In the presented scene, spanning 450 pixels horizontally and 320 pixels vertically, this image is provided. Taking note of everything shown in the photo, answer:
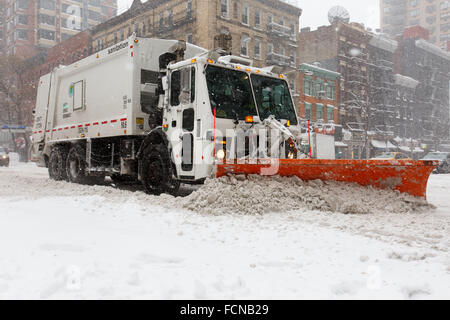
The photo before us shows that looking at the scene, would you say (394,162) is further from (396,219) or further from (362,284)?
(362,284)

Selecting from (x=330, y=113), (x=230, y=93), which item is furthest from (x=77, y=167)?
(x=330, y=113)

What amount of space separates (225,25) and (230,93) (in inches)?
1180

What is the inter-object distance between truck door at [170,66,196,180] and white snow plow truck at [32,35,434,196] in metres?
0.02

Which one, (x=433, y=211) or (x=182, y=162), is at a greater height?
(x=182, y=162)

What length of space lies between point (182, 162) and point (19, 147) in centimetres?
3878

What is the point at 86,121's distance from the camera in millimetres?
11445

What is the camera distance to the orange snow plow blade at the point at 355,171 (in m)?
6.77

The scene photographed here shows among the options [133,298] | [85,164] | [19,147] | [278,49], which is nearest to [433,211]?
[133,298]

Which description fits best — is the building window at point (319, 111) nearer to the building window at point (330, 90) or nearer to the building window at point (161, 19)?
the building window at point (330, 90)

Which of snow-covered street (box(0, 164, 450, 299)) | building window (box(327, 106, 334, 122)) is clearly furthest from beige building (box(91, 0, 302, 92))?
snow-covered street (box(0, 164, 450, 299))

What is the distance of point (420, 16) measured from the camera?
11019 cm

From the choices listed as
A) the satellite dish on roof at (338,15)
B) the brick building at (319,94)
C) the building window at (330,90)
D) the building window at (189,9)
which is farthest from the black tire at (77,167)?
the satellite dish on roof at (338,15)

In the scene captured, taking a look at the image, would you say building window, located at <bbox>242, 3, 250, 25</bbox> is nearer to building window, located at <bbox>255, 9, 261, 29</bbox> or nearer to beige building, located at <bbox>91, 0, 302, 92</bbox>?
beige building, located at <bbox>91, 0, 302, 92</bbox>

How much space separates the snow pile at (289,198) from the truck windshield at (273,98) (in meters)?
1.88
